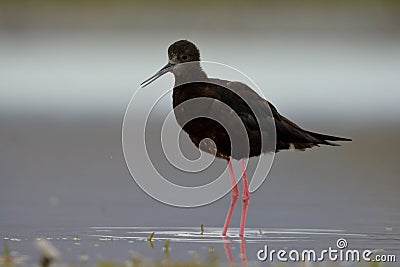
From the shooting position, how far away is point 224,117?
8.78 m

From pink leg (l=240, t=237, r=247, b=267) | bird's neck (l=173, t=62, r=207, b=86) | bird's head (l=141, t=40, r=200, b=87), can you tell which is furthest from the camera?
bird's head (l=141, t=40, r=200, b=87)

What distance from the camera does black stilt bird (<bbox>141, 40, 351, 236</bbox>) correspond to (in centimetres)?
874

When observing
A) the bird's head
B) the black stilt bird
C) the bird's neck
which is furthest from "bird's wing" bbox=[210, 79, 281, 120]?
the bird's head

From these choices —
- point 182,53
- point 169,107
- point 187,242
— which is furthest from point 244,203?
point 169,107

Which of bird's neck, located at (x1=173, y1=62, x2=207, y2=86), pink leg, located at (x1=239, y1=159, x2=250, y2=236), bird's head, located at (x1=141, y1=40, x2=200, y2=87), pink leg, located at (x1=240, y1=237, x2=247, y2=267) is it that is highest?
bird's head, located at (x1=141, y1=40, x2=200, y2=87)

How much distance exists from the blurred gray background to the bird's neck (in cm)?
116

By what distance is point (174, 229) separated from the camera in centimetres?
905

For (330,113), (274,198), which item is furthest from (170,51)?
(330,113)

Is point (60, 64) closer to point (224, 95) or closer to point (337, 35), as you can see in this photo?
point (337, 35)

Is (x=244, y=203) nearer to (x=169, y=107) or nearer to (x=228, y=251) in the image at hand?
(x=228, y=251)

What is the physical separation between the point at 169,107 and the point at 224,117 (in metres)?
11.9

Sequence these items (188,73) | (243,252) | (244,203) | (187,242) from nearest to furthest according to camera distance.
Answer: (243,252), (187,242), (188,73), (244,203)

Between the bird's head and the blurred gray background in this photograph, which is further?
the blurred gray background

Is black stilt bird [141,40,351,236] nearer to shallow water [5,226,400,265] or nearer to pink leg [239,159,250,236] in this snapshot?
pink leg [239,159,250,236]
